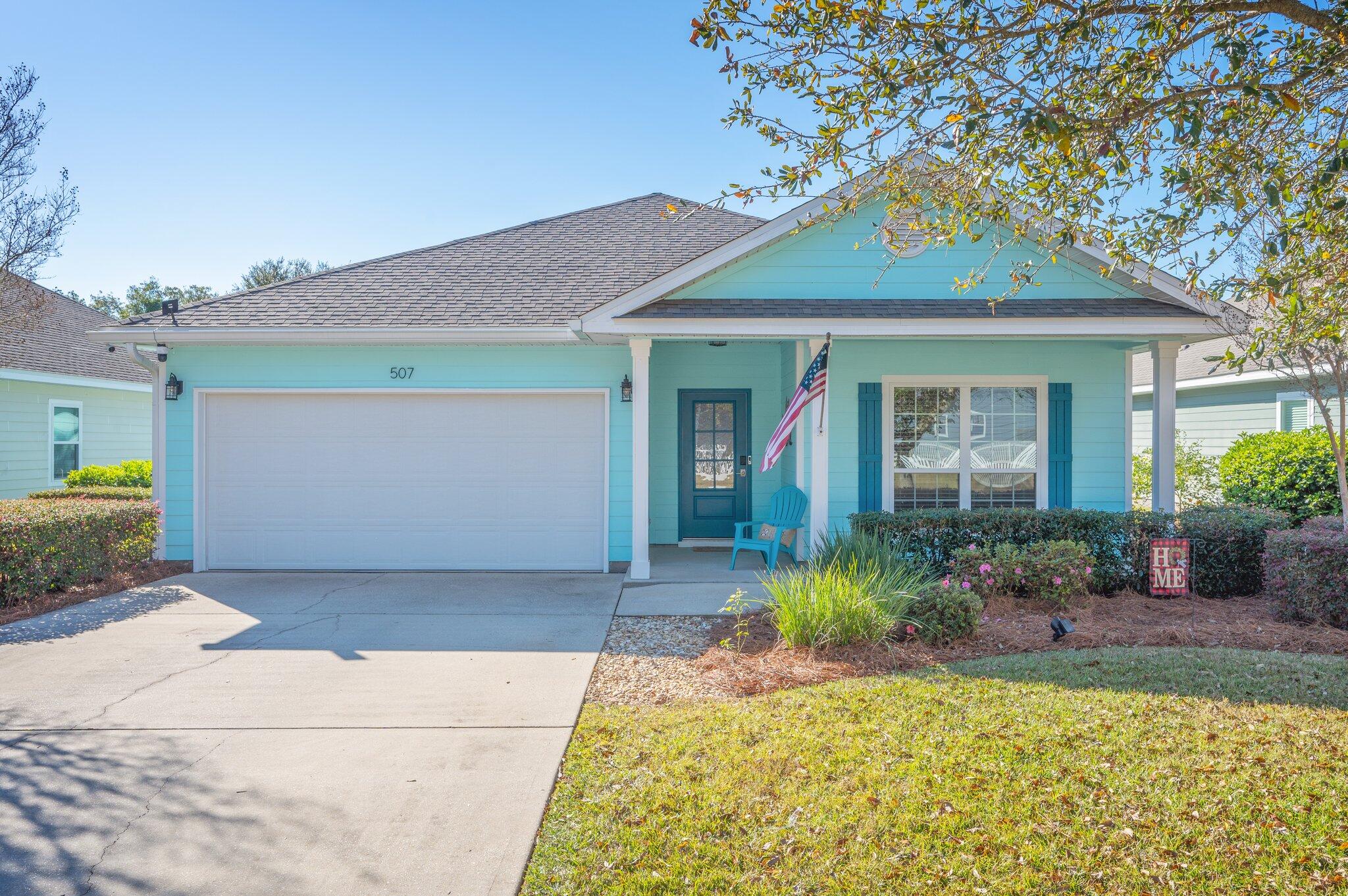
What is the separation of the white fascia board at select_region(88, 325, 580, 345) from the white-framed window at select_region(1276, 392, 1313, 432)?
1316cm

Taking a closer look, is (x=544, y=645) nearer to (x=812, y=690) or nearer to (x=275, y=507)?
(x=812, y=690)

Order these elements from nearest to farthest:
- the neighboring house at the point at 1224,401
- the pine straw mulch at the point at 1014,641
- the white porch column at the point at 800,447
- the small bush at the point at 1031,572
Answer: the pine straw mulch at the point at 1014,641 < the small bush at the point at 1031,572 < the white porch column at the point at 800,447 < the neighboring house at the point at 1224,401

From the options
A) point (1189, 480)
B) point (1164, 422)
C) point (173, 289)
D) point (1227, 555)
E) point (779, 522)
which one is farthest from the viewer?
point (173, 289)

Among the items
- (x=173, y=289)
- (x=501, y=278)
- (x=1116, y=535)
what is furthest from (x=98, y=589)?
(x=173, y=289)

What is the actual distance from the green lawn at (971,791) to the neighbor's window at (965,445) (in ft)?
15.3

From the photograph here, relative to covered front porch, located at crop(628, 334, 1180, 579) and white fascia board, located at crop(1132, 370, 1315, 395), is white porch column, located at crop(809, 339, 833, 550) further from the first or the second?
white fascia board, located at crop(1132, 370, 1315, 395)

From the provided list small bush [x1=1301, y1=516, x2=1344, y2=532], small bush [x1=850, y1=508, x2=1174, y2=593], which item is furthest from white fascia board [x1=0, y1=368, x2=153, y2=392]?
small bush [x1=1301, y1=516, x2=1344, y2=532]

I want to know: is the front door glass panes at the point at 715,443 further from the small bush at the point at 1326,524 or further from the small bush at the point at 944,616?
the small bush at the point at 1326,524

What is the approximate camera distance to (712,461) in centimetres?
1123

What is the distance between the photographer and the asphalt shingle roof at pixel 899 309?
8.32 metres

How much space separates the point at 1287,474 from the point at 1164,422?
4290mm

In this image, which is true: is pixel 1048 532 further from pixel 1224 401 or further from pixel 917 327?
pixel 1224 401

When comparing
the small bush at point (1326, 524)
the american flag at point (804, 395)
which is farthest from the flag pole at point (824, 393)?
the small bush at point (1326, 524)

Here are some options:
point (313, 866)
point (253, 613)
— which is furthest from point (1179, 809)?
point (253, 613)
